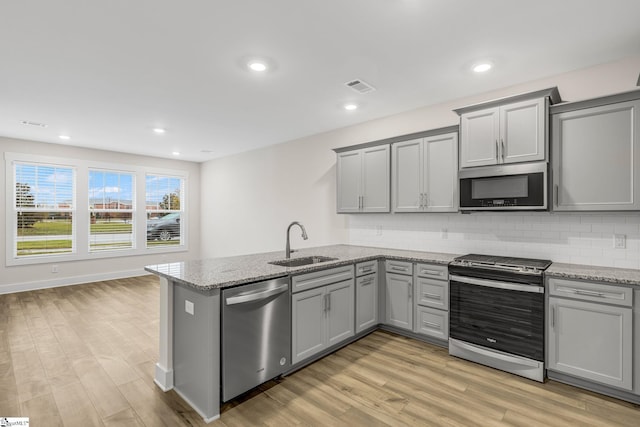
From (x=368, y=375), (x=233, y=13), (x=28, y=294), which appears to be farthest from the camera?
(x=28, y=294)

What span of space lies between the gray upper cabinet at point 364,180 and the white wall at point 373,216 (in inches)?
15.5

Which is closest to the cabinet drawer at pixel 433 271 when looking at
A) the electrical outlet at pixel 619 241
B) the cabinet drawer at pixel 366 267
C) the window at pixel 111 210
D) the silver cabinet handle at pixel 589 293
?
the cabinet drawer at pixel 366 267

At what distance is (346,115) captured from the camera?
4.34 m

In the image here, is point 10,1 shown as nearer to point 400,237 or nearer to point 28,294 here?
point 400,237

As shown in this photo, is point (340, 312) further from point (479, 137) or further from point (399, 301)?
point (479, 137)

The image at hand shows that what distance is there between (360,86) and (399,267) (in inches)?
78.7

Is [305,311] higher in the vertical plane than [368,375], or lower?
higher

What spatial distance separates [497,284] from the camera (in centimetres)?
A: 281

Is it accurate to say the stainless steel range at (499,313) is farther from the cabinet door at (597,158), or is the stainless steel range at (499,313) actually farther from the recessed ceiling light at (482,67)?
the recessed ceiling light at (482,67)

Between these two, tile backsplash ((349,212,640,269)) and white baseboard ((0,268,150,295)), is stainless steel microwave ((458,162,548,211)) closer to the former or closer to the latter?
tile backsplash ((349,212,640,269))

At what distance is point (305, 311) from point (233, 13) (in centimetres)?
235

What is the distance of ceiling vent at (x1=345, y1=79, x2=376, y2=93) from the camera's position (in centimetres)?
326

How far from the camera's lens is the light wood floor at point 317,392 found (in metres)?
2.18

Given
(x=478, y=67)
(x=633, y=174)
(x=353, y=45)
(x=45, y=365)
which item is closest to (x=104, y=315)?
(x=45, y=365)
